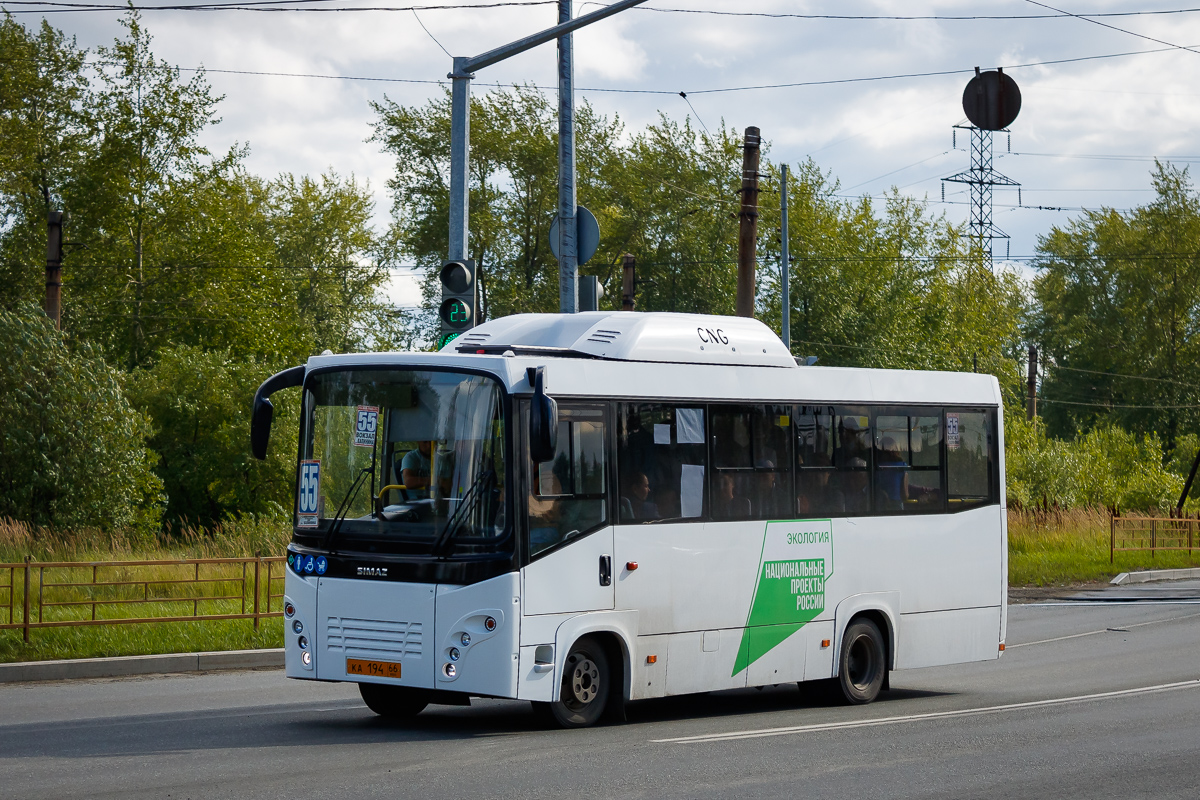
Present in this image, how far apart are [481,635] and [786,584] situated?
3.14 metres

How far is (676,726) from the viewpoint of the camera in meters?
11.1

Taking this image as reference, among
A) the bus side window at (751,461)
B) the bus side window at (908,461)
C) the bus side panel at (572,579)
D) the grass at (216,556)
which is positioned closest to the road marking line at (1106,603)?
the grass at (216,556)

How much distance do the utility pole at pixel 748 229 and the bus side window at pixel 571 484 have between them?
1598 centimetres

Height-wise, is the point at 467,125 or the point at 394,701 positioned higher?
the point at 467,125

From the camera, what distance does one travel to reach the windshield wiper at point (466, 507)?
10156mm

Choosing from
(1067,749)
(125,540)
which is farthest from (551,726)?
(125,540)

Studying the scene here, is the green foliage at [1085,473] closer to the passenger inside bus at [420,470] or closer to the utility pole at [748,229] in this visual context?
the utility pole at [748,229]

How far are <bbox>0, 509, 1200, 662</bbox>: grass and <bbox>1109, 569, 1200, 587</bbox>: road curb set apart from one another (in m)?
0.51

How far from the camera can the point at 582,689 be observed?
10.6m

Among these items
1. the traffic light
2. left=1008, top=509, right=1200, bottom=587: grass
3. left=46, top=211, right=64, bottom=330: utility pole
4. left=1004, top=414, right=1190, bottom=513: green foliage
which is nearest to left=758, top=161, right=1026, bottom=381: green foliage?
left=1004, top=414, right=1190, bottom=513: green foliage

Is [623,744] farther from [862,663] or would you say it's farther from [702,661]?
[862,663]

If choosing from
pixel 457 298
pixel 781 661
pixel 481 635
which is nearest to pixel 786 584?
pixel 781 661

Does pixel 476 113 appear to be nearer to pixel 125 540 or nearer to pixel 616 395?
pixel 125 540

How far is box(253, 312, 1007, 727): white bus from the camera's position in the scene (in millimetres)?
10148
